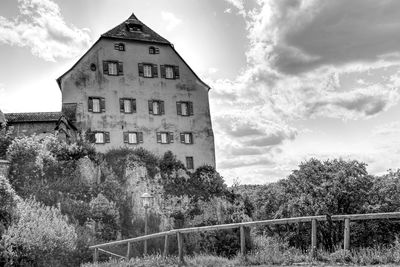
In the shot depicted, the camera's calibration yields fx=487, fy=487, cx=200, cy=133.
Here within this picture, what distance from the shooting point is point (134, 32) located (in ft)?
165

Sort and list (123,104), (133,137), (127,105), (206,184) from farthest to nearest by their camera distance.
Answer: (206,184), (127,105), (123,104), (133,137)

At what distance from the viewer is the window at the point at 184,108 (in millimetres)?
49469

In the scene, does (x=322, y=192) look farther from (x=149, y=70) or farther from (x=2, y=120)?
(x=2, y=120)

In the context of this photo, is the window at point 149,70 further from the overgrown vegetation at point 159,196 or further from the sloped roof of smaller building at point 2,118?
the sloped roof of smaller building at point 2,118

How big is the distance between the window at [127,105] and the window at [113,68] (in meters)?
2.77

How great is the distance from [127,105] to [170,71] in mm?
6014

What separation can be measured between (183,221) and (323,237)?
43.0 ft

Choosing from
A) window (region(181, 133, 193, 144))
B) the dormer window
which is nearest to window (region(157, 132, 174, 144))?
window (region(181, 133, 193, 144))

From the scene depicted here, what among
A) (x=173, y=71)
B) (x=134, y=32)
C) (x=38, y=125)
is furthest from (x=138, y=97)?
(x=38, y=125)

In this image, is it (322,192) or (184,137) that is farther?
(184,137)

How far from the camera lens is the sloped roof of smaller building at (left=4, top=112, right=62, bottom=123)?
43.3 meters

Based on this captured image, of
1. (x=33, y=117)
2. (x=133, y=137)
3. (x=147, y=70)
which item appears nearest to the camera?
(x=33, y=117)

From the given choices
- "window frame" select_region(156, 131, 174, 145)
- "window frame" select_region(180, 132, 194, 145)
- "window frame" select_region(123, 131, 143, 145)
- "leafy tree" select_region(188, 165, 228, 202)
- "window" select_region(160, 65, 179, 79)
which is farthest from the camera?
"window" select_region(160, 65, 179, 79)

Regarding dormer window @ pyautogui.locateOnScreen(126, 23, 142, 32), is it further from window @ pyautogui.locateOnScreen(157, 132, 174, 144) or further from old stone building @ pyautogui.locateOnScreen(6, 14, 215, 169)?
window @ pyautogui.locateOnScreen(157, 132, 174, 144)
